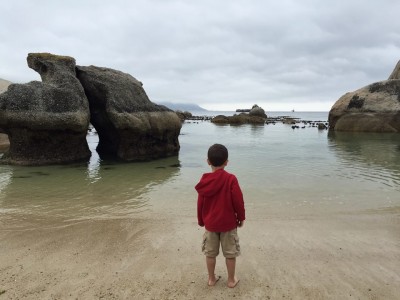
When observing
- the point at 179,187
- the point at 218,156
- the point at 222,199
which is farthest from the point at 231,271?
the point at 179,187

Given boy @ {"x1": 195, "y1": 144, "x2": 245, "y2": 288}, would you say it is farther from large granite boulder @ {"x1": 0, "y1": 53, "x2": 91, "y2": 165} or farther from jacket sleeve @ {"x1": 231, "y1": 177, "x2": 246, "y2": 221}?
large granite boulder @ {"x1": 0, "y1": 53, "x2": 91, "y2": 165}

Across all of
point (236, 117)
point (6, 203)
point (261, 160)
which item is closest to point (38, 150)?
point (6, 203)

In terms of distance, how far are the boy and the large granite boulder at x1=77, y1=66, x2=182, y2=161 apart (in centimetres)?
1168

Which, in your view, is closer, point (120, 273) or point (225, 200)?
point (225, 200)

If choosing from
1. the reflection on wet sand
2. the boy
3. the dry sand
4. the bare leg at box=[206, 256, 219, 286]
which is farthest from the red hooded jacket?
the reflection on wet sand

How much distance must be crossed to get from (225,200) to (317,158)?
48.1ft

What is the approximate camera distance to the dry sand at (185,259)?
4.45 meters

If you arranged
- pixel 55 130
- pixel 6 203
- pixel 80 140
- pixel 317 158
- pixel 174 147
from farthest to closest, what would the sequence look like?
pixel 174 147, pixel 317 158, pixel 80 140, pixel 55 130, pixel 6 203

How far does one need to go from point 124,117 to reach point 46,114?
10.5 ft

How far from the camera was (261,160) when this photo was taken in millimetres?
17078

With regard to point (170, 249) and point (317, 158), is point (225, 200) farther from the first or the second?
point (317, 158)

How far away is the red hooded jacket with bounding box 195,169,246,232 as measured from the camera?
4449 millimetres

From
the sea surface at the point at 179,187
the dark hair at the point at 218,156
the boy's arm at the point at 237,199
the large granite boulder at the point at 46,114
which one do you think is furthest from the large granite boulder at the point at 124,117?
the boy's arm at the point at 237,199

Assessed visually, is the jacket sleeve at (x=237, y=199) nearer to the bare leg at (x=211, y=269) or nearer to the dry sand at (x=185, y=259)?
the bare leg at (x=211, y=269)
